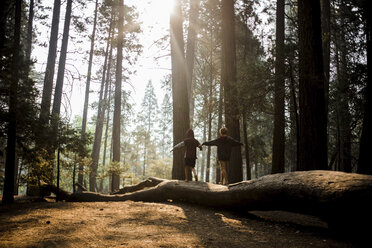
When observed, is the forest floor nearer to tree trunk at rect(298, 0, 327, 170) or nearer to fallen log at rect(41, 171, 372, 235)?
fallen log at rect(41, 171, 372, 235)

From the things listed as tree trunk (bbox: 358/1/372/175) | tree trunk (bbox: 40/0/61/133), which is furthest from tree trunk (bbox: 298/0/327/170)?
tree trunk (bbox: 40/0/61/133)

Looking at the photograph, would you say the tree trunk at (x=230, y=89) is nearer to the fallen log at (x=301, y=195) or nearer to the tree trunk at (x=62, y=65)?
the fallen log at (x=301, y=195)

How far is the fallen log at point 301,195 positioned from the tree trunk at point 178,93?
184 cm

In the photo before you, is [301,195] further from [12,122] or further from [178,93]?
[12,122]

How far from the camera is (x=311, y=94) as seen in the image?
6285 mm

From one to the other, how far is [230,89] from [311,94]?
10.3 feet

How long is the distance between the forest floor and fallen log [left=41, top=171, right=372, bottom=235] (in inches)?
13.7

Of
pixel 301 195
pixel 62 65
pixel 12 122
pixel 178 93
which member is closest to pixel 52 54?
pixel 62 65

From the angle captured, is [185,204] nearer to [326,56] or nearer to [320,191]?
[320,191]

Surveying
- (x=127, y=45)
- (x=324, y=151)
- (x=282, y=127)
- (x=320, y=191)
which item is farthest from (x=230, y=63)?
(x=127, y=45)

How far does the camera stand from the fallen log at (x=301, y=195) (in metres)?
3.29

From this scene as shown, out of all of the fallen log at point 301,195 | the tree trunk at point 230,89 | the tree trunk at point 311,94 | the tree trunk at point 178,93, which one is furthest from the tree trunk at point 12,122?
the tree trunk at point 311,94

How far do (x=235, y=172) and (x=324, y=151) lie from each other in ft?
12.4

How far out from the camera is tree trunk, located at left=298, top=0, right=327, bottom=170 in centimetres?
593
